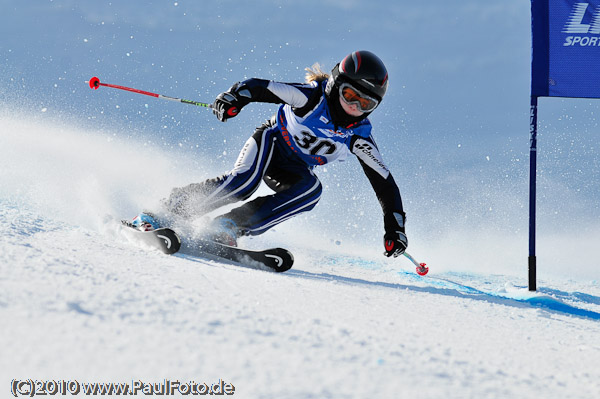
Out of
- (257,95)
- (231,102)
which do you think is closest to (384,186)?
(257,95)

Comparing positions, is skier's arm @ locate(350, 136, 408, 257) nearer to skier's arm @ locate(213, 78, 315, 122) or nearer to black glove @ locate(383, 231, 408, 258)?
black glove @ locate(383, 231, 408, 258)

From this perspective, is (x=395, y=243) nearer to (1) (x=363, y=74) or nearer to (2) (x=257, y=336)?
(1) (x=363, y=74)

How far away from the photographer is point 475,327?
6.61 feet

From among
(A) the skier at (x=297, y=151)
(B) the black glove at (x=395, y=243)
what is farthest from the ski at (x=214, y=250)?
(B) the black glove at (x=395, y=243)

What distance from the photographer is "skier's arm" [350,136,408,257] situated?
151 inches

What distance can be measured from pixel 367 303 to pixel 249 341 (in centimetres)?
96

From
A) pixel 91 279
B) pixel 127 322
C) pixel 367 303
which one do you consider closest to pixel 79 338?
pixel 127 322

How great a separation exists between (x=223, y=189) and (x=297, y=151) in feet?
2.17

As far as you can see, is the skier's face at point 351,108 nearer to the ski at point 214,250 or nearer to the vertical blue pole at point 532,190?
the ski at point 214,250

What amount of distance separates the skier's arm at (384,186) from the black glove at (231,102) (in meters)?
0.93

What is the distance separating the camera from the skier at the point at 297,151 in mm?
3592

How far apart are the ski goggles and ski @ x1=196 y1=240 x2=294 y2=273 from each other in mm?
1176

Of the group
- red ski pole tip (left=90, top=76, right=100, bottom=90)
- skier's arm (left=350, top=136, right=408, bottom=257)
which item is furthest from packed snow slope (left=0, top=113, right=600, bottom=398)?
red ski pole tip (left=90, top=76, right=100, bottom=90)

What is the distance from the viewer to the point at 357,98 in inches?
140
